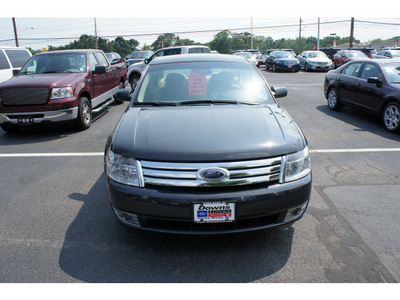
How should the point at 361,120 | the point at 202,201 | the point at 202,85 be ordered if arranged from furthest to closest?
the point at 361,120
the point at 202,85
the point at 202,201

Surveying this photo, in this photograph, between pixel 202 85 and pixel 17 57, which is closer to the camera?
pixel 202 85

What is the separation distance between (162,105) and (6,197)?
2.35 metres

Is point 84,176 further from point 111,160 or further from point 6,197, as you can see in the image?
point 111,160

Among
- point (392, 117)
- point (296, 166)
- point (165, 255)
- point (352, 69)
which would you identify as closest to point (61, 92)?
point (165, 255)

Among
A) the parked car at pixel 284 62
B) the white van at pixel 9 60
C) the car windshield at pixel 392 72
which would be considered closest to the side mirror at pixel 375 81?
the car windshield at pixel 392 72

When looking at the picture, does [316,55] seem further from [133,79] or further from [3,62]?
[3,62]

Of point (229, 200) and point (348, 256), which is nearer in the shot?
point (229, 200)

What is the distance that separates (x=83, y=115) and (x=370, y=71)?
6.98m

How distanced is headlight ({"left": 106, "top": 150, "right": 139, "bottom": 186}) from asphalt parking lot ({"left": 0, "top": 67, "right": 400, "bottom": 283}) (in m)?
0.68

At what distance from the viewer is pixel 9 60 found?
10852 millimetres

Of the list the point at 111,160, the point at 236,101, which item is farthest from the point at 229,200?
the point at 236,101

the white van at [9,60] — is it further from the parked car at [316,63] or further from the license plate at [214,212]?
the parked car at [316,63]

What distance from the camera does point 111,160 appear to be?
296cm

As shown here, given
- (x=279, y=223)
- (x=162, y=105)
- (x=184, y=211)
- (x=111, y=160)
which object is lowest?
(x=279, y=223)
